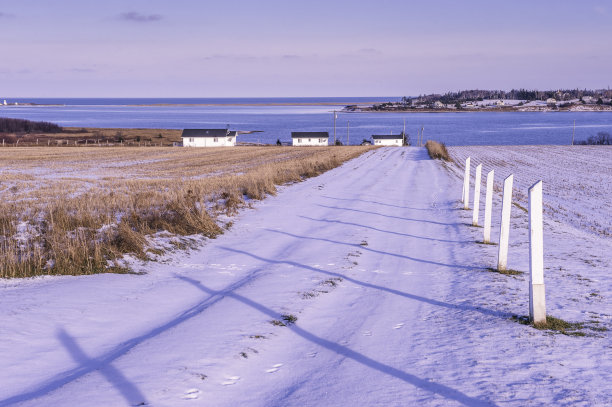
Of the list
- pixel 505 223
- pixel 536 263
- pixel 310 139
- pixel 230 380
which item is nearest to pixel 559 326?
pixel 536 263

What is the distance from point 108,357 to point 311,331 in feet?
7.48

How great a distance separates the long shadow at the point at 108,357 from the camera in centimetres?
464

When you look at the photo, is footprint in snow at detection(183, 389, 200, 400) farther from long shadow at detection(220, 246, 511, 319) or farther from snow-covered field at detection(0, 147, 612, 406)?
long shadow at detection(220, 246, 511, 319)

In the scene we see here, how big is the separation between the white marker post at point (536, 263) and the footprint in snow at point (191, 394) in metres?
4.09

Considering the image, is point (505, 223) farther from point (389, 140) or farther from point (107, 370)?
point (389, 140)

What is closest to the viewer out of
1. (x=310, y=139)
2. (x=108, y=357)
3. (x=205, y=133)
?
(x=108, y=357)

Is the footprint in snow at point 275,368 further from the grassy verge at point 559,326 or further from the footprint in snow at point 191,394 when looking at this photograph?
the grassy verge at point 559,326

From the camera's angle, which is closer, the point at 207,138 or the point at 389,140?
the point at 207,138

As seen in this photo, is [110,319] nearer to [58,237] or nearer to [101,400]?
[101,400]

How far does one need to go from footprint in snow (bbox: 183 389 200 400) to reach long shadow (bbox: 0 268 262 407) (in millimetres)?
1019

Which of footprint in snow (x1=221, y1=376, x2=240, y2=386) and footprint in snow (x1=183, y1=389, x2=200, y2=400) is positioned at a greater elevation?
footprint in snow (x1=183, y1=389, x2=200, y2=400)

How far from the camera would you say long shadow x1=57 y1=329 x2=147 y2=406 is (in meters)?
4.64

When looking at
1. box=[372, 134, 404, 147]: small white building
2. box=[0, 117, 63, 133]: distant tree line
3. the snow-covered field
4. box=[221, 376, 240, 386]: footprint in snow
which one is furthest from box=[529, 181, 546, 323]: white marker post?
box=[0, 117, 63, 133]: distant tree line

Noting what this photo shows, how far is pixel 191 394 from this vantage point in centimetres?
476
